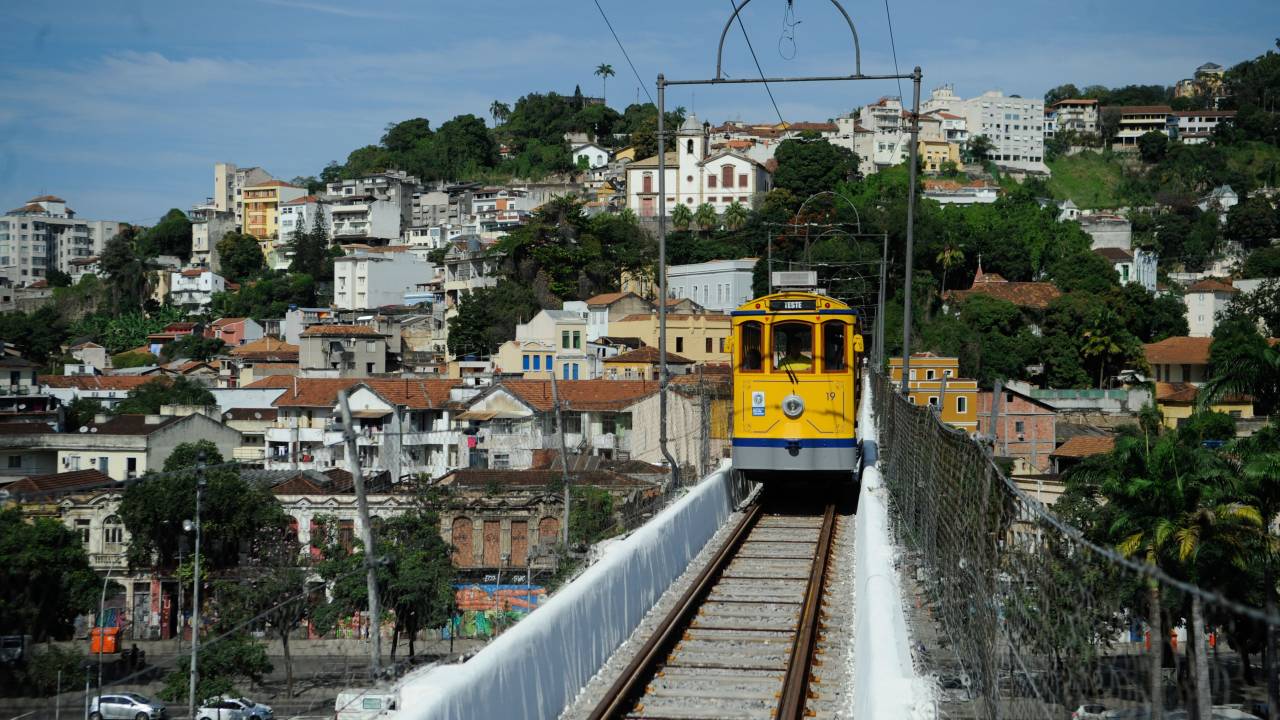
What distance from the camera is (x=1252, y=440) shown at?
938 inches

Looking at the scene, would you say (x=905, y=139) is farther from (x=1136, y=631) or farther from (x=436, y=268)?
(x=1136, y=631)

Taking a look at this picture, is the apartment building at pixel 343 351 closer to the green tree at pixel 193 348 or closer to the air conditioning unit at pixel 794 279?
the green tree at pixel 193 348

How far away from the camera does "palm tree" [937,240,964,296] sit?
301 feet

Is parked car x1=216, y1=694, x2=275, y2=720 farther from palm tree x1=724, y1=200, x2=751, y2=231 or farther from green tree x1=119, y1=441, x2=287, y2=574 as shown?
palm tree x1=724, y1=200, x2=751, y2=231

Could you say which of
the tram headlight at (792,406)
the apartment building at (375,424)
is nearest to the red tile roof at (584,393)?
the apartment building at (375,424)

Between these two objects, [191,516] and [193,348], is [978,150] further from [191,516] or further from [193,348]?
[191,516]

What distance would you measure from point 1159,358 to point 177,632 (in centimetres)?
7347

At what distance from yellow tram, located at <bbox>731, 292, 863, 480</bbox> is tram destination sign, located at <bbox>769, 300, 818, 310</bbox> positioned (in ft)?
0.04

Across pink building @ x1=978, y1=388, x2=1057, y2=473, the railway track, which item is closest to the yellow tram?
the railway track

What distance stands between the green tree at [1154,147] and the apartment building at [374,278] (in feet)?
330

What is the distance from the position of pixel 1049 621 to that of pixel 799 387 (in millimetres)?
12974

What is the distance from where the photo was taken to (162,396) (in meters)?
64.4

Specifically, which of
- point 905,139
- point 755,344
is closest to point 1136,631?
point 755,344

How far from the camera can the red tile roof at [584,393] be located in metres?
45.4
